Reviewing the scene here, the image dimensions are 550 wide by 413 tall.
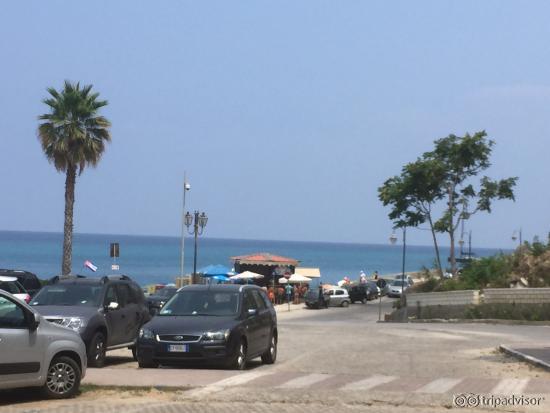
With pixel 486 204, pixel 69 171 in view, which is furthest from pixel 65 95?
pixel 486 204

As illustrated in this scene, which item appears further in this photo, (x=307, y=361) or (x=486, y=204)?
(x=486, y=204)

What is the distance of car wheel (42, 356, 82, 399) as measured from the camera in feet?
38.7

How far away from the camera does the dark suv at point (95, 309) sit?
53.4 feet

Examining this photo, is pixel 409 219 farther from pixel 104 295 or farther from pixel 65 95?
pixel 104 295

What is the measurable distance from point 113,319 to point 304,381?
4785 millimetres

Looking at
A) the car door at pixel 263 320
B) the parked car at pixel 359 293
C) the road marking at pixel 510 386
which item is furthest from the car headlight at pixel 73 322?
the parked car at pixel 359 293

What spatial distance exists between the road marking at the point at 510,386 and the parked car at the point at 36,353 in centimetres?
574

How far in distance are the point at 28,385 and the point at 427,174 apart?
3907 cm

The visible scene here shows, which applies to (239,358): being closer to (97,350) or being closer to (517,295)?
(97,350)

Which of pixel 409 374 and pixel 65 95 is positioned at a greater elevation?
pixel 65 95

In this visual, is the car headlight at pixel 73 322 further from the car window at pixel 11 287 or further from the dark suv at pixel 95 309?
the car window at pixel 11 287

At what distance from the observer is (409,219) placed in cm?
5166

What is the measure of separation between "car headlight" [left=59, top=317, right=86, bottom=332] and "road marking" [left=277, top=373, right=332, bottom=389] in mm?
4013

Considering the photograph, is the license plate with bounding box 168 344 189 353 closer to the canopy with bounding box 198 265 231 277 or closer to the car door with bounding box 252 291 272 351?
the car door with bounding box 252 291 272 351
